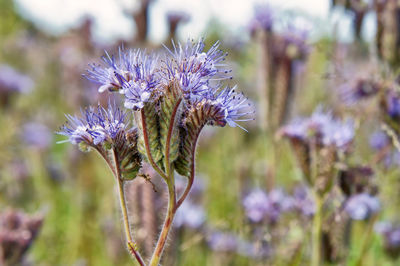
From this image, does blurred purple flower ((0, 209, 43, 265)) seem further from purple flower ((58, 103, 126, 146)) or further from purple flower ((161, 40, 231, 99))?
purple flower ((161, 40, 231, 99))

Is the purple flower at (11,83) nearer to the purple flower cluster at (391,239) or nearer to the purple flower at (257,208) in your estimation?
the purple flower at (257,208)

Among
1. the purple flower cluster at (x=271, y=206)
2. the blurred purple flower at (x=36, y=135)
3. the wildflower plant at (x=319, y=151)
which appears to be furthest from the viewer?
the blurred purple flower at (x=36, y=135)

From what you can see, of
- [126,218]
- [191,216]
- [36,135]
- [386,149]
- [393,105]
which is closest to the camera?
[126,218]

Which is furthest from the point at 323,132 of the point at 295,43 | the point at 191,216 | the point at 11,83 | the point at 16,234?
the point at 11,83

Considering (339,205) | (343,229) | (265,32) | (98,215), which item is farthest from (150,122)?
(98,215)

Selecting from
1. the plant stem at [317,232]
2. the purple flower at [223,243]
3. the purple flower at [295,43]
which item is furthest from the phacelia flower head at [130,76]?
the purple flower at [223,243]

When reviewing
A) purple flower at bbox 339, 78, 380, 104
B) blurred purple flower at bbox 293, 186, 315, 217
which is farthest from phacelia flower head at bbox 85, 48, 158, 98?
purple flower at bbox 339, 78, 380, 104

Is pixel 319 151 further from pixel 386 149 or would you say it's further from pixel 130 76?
pixel 130 76
